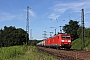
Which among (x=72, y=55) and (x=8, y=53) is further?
(x=8, y=53)

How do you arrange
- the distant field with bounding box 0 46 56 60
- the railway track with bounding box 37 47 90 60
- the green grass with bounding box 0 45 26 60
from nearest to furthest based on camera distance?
the distant field with bounding box 0 46 56 60, the railway track with bounding box 37 47 90 60, the green grass with bounding box 0 45 26 60

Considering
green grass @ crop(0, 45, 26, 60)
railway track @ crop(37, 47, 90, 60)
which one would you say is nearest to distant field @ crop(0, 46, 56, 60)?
green grass @ crop(0, 45, 26, 60)

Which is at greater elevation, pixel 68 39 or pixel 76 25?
pixel 76 25

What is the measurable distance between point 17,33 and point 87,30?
6656cm

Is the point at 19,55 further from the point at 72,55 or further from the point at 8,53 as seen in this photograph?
the point at 72,55

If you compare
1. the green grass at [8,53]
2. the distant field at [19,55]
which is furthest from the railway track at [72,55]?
the green grass at [8,53]

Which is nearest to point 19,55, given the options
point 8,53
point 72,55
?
point 8,53

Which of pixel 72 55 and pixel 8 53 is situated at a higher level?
pixel 8 53

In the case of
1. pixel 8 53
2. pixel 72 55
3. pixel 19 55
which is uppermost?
pixel 8 53

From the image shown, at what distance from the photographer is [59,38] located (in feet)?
147

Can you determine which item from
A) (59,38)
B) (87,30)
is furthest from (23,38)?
(59,38)

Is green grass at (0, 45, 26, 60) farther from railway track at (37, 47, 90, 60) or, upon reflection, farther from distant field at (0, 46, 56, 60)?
railway track at (37, 47, 90, 60)

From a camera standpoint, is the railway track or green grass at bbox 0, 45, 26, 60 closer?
the railway track

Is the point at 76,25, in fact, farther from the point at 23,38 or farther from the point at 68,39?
the point at 68,39
